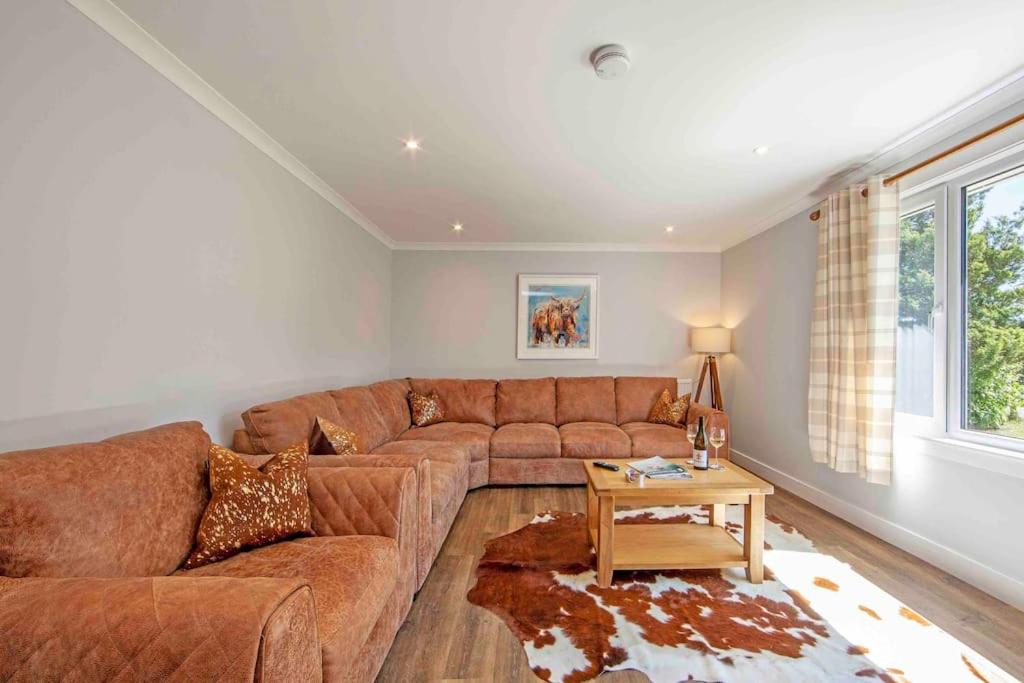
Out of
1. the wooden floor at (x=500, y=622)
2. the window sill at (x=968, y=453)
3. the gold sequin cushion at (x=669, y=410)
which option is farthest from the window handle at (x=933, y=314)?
the gold sequin cushion at (x=669, y=410)

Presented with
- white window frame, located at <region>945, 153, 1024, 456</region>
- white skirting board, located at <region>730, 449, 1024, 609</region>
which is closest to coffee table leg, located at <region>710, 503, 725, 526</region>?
white skirting board, located at <region>730, 449, 1024, 609</region>

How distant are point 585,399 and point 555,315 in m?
1.05

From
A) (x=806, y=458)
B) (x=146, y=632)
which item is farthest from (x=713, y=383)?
(x=146, y=632)

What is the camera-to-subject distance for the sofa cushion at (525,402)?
435 centimetres

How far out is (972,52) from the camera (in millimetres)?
1721

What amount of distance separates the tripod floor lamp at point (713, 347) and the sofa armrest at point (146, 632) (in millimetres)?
4414

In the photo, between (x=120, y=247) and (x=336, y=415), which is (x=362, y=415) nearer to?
(x=336, y=415)

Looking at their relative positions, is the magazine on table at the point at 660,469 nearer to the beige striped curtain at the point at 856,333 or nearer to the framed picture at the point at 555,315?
the beige striped curtain at the point at 856,333

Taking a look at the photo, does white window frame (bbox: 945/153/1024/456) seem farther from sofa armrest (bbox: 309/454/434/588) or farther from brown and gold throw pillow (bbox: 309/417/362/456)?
brown and gold throw pillow (bbox: 309/417/362/456)

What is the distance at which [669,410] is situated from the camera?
4.16 meters

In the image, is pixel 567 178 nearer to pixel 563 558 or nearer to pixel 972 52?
pixel 972 52

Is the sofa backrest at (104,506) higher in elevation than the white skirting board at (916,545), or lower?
higher

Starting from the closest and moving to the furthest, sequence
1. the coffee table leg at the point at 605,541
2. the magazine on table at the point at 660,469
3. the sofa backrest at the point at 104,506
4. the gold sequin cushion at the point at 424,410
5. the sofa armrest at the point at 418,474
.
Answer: the sofa backrest at the point at 104,506 → the sofa armrest at the point at 418,474 → the coffee table leg at the point at 605,541 → the magazine on table at the point at 660,469 → the gold sequin cushion at the point at 424,410

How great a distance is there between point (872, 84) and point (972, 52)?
1.02ft
